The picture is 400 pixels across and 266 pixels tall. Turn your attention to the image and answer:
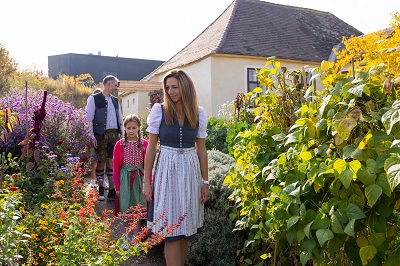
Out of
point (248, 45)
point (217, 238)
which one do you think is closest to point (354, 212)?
point (217, 238)

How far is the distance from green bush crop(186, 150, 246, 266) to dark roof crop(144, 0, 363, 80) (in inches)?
440

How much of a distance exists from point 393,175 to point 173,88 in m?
1.90

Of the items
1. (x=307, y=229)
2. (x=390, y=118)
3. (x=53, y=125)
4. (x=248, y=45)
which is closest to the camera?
(x=390, y=118)

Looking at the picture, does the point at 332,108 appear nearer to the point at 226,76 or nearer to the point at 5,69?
the point at 226,76

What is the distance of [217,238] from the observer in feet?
11.1

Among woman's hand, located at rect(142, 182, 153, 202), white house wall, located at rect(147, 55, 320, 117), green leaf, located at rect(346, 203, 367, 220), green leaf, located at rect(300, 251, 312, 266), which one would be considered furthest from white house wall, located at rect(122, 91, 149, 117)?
green leaf, located at rect(346, 203, 367, 220)

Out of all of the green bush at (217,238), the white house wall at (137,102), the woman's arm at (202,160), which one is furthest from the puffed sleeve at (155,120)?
the white house wall at (137,102)

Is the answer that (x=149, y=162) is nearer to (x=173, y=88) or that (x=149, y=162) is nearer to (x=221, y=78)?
(x=173, y=88)

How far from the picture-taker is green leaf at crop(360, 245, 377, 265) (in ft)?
5.72

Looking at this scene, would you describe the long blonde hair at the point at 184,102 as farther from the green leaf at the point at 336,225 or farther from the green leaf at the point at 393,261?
the green leaf at the point at 393,261

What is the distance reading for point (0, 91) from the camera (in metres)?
16.3

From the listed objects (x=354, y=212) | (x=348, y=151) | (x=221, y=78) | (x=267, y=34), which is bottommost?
(x=354, y=212)

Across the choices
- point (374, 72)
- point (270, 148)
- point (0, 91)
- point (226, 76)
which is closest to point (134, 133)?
point (270, 148)

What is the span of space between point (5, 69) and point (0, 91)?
3413 mm
